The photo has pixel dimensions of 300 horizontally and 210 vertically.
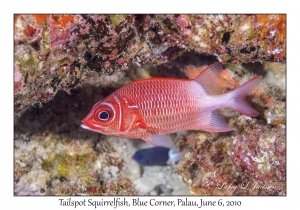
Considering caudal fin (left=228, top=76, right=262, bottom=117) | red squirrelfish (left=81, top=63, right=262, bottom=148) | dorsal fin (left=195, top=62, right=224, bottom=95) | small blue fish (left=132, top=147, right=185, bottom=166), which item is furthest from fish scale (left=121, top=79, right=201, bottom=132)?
small blue fish (left=132, top=147, right=185, bottom=166)

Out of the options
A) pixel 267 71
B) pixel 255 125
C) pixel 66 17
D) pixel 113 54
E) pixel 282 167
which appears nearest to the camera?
pixel 66 17

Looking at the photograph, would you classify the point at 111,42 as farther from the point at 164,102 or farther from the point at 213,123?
the point at 213,123

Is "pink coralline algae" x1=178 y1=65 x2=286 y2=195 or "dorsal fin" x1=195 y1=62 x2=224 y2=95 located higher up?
"dorsal fin" x1=195 y1=62 x2=224 y2=95

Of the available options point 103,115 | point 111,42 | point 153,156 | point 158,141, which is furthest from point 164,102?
point 153,156

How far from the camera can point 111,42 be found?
279 centimetres

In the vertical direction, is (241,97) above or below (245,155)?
above

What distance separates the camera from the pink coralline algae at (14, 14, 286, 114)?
2396 millimetres

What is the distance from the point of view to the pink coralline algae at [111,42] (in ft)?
7.86

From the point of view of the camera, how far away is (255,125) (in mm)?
3727

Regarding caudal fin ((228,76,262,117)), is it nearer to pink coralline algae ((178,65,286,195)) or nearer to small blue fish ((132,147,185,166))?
pink coralline algae ((178,65,286,195))

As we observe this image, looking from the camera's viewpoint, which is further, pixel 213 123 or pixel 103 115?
pixel 213 123

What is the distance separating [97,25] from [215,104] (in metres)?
1.56
